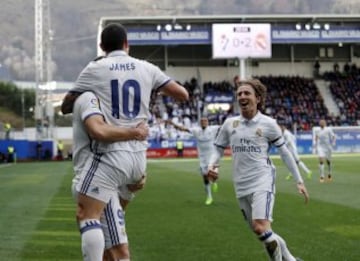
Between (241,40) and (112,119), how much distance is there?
55375 millimetres

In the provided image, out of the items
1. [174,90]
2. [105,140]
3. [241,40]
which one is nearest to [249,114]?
[174,90]

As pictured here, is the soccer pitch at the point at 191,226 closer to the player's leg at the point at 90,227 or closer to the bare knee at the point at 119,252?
the bare knee at the point at 119,252

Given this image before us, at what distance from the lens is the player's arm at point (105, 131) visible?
5828mm

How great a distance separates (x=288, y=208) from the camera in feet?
54.0

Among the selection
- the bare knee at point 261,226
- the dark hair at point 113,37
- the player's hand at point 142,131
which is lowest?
the bare knee at point 261,226

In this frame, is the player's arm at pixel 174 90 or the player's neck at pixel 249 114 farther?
the player's neck at pixel 249 114

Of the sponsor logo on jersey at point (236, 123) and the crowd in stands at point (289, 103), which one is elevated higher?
the crowd in stands at point (289, 103)

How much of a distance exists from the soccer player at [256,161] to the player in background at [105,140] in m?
2.25

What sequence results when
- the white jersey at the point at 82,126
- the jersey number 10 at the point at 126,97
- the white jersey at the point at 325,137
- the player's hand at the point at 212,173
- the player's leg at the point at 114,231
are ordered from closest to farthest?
the white jersey at the point at 82,126
the jersey number 10 at the point at 126,97
the player's leg at the point at 114,231
the player's hand at the point at 212,173
the white jersey at the point at 325,137

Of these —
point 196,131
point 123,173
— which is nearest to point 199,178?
point 196,131

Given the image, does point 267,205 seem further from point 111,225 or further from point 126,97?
point 126,97

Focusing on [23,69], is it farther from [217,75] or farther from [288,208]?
[288,208]

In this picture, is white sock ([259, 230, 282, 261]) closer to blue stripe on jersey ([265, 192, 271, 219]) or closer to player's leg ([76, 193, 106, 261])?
blue stripe on jersey ([265, 192, 271, 219])

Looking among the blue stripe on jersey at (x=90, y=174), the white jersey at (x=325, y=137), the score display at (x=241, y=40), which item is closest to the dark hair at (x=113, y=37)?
the blue stripe on jersey at (x=90, y=174)
